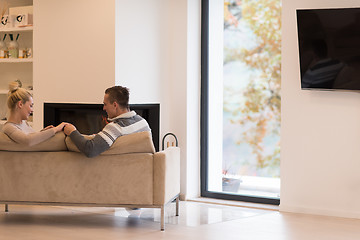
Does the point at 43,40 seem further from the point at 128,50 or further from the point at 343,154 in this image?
the point at 343,154

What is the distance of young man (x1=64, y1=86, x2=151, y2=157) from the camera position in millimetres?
4641

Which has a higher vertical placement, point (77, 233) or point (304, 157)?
point (304, 157)

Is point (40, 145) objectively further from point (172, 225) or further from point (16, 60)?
point (16, 60)

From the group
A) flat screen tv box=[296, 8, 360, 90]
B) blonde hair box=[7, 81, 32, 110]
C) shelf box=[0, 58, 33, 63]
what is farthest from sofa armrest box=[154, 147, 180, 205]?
shelf box=[0, 58, 33, 63]

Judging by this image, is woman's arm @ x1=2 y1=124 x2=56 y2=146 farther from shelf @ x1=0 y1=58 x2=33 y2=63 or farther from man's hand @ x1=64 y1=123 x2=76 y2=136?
shelf @ x1=0 y1=58 x2=33 y2=63

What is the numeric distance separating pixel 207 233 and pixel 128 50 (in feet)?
6.91

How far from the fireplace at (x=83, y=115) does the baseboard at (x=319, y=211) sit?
56.7 inches

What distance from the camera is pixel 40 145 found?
15.6 feet

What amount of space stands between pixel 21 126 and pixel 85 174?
68cm

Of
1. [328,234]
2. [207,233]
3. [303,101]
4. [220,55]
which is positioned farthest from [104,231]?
[220,55]

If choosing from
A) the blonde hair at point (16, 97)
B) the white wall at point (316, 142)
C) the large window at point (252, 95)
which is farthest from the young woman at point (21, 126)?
the large window at point (252, 95)

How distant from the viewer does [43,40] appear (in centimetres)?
616

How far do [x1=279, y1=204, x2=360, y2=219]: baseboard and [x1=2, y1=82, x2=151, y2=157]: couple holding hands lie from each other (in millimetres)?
1616

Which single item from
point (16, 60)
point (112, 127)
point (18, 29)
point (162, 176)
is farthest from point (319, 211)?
point (18, 29)
